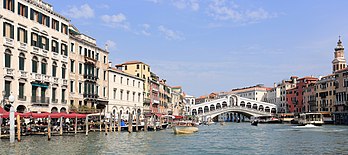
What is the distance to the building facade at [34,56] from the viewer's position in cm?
3078

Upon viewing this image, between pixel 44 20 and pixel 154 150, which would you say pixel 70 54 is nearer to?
pixel 44 20

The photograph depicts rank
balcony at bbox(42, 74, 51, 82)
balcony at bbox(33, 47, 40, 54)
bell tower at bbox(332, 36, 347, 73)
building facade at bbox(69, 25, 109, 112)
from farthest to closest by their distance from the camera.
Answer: bell tower at bbox(332, 36, 347, 73) → building facade at bbox(69, 25, 109, 112) → balcony at bbox(42, 74, 51, 82) → balcony at bbox(33, 47, 40, 54)

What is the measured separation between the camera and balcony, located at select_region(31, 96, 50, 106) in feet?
110

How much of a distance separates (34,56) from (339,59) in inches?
2789

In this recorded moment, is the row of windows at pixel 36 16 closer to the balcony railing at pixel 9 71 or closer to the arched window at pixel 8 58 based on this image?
the arched window at pixel 8 58

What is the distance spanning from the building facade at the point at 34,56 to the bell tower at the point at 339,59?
217ft

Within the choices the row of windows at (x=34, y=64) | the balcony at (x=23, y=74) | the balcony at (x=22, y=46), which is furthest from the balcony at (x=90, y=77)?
the balcony at (x=22, y=46)

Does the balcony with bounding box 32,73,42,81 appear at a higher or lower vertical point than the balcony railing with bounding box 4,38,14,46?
lower

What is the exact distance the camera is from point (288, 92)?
4370 inches

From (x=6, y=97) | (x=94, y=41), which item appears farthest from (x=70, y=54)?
(x=6, y=97)

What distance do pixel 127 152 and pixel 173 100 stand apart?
6741 cm

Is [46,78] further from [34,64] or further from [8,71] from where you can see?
[8,71]

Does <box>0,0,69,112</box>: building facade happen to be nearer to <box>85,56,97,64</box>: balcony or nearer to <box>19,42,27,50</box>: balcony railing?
<box>19,42,27,50</box>: balcony railing

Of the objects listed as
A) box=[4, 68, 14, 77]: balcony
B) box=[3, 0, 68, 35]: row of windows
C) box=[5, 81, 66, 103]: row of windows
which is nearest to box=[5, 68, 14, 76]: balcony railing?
box=[4, 68, 14, 77]: balcony
